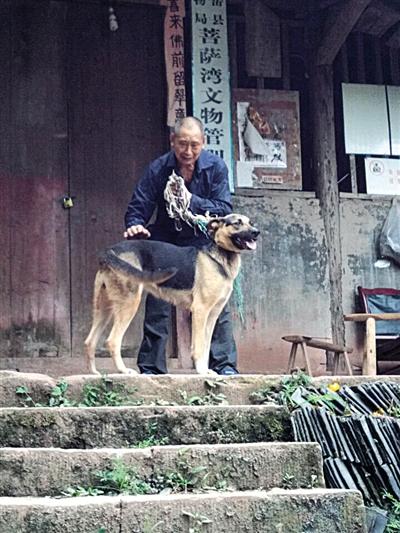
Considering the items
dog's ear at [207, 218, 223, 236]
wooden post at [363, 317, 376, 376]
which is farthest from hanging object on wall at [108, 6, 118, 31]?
wooden post at [363, 317, 376, 376]

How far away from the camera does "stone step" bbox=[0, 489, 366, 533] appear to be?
382 cm

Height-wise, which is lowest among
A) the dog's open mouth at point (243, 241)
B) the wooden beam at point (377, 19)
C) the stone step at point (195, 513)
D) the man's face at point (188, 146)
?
the stone step at point (195, 513)

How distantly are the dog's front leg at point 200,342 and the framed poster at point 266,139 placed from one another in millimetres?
3113

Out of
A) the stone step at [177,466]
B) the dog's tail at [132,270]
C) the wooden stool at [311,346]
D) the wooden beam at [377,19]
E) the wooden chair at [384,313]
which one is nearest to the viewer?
the stone step at [177,466]

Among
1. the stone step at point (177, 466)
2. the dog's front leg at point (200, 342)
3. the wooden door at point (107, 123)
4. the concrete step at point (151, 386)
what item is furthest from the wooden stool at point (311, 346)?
the stone step at point (177, 466)

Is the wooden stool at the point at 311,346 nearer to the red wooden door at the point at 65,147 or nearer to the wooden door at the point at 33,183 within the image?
the red wooden door at the point at 65,147

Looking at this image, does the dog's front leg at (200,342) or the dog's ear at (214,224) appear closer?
the dog's front leg at (200,342)

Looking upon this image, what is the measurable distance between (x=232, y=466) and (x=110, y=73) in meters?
6.03

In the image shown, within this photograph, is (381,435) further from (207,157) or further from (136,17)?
(136,17)

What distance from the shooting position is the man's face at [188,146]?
660cm

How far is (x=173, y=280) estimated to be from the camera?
6.66m

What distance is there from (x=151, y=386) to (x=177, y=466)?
975mm

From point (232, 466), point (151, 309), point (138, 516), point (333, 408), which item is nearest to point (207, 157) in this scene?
point (151, 309)

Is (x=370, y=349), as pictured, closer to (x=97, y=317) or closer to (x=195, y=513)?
(x=97, y=317)
